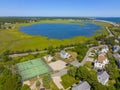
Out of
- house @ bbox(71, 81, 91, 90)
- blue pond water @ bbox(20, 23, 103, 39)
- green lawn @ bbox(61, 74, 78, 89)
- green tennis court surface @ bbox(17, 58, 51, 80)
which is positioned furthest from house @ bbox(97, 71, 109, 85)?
blue pond water @ bbox(20, 23, 103, 39)

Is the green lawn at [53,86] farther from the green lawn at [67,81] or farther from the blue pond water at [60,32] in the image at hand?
the blue pond water at [60,32]

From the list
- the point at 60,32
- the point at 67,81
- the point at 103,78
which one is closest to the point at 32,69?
Result: the point at 67,81

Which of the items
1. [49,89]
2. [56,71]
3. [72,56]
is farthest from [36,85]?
[72,56]

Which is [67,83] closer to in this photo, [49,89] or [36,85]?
[49,89]

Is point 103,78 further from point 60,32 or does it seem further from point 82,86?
point 60,32

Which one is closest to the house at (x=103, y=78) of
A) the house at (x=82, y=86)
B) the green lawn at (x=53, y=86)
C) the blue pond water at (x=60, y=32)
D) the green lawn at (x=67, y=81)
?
the house at (x=82, y=86)

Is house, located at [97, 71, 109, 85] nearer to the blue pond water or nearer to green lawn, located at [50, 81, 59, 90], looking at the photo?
green lawn, located at [50, 81, 59, 90]
